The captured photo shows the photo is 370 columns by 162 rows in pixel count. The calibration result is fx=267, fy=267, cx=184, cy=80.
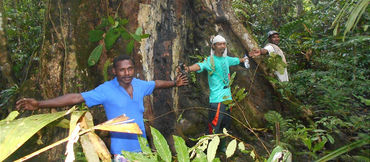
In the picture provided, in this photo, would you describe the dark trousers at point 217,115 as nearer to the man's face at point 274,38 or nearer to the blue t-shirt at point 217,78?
the blue t-shirt at point 217,78

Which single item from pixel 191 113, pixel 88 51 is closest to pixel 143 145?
pixel 88 51

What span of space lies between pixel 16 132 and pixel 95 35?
2146 mm

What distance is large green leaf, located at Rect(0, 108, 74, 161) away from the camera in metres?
0.98

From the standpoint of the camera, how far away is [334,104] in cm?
351

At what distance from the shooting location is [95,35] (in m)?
3.03

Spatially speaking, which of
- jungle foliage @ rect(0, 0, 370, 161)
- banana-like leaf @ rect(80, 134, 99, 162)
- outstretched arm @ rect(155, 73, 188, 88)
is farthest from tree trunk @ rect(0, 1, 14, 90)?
banana-like leaf @ rect(80, 134, 99, 162)

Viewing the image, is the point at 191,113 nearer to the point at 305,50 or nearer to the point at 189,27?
the point at 189,27

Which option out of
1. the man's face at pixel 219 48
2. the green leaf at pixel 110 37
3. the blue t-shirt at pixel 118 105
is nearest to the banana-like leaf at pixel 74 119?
the blue t-shirt at pixel 118 105

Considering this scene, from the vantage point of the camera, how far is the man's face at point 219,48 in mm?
3764

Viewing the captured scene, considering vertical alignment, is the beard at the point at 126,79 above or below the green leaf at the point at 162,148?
above

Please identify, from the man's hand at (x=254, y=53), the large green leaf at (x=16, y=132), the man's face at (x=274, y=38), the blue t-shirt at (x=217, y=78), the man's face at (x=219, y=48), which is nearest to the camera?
the large green leaf at (x=16, y=132)

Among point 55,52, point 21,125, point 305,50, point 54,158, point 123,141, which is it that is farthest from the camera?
point 305,50

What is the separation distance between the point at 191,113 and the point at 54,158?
224cm

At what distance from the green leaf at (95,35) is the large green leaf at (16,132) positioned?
1999 mm
